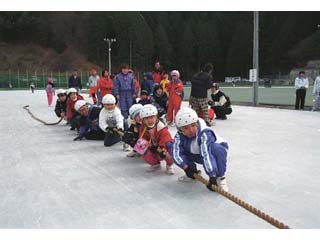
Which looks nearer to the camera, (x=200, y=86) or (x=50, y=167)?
(x=50, y=167)

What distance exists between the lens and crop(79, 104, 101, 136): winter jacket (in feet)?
21.7

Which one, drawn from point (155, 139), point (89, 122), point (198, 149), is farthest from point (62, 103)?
point (198, 149)

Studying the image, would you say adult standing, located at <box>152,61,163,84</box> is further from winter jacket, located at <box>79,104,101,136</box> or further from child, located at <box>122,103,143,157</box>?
child, located at <box>122,103,143,157</box>

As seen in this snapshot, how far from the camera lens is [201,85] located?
311 inches

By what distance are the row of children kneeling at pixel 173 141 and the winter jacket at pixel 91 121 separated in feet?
2.19

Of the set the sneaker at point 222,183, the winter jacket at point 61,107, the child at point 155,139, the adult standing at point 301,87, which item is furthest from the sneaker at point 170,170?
the adult standing at point 301,87

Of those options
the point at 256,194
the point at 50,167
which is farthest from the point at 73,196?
the point at 256,194

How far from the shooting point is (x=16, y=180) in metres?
4.02

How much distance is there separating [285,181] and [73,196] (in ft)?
7.21

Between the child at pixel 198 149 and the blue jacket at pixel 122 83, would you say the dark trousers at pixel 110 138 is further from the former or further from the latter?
the child at pixel 198 149

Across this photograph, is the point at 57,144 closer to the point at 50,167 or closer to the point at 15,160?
the point at 15,160

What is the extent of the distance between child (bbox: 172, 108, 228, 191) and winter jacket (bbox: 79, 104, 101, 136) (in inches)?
124

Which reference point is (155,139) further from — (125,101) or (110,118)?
(125,101)

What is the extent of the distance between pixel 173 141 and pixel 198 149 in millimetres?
547
